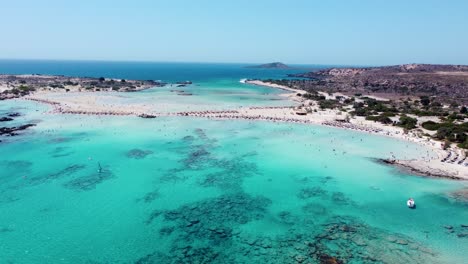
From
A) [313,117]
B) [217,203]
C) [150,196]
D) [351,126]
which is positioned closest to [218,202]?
[217,203]

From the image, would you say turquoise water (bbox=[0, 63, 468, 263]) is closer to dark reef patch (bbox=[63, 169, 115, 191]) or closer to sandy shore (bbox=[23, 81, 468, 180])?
dark reef patch (bbox=[63, 169, 115, 191])

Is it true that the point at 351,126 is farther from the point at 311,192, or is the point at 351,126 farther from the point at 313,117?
the point at 311,192

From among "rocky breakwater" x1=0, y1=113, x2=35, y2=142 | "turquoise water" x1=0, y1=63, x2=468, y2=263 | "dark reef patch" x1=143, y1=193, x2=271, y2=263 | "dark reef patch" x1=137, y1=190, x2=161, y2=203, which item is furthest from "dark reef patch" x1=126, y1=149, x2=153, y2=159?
"rocky breakwater" x1=0, y1=113, x2=35, y2=142

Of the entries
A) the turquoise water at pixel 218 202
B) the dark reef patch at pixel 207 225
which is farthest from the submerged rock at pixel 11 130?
the dark reef patch at pixel 207 225

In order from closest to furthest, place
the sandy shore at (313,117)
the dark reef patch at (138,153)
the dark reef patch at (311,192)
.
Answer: the dark reef patch at (311,192)
the sandy shore at (313,117)
the dark reef patch at (138,153)

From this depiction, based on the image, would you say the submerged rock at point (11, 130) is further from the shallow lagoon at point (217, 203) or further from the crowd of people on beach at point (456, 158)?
the crowd of people on beach at point (456, 158)

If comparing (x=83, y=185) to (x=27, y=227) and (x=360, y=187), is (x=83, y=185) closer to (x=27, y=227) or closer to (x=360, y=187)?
(x=27, y=227)
